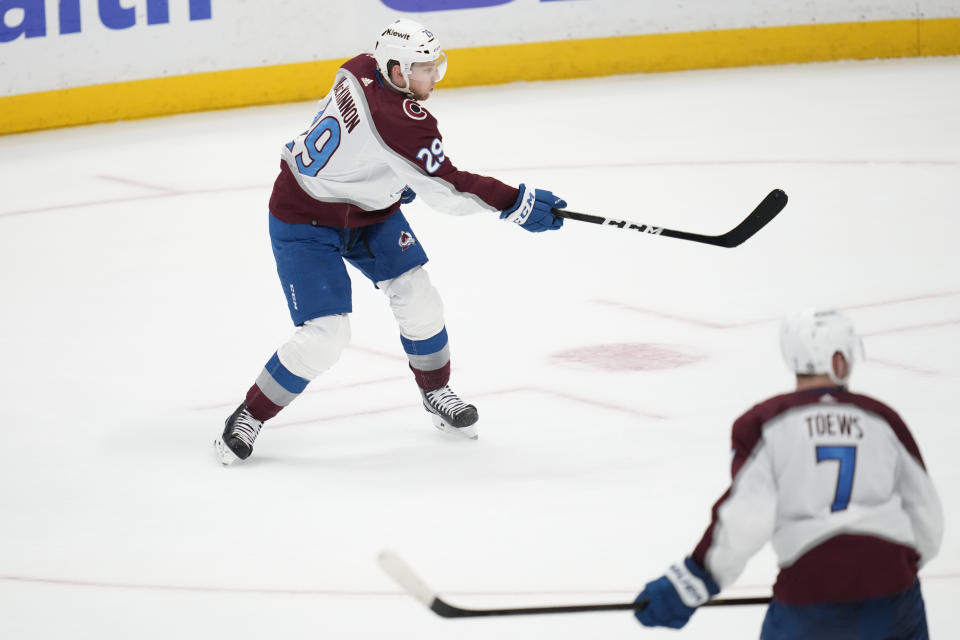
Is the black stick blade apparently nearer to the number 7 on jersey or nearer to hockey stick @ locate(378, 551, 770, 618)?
hockey stick @ locate(378, 551, 770, 618)

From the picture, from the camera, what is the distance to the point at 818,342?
228 centimetres

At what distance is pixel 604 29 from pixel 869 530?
8.78m

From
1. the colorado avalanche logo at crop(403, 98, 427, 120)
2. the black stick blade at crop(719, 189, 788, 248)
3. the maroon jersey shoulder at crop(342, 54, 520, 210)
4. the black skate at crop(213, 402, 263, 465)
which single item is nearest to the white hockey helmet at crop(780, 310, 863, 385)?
the maroon jersey shoulder at crop(342, 54, 520, 210)

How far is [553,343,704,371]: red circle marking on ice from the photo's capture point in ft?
16.9

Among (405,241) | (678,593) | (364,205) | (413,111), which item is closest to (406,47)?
(413,111)

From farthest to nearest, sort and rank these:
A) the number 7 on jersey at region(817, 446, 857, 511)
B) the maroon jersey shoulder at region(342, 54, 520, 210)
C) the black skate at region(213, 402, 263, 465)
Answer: the black skate at region(213, 402, 263, 465) < the maroon jersey shoulder at region(342, 54, 520, 210) < the number 7 on jersey at region(817, 446, 857, 511)

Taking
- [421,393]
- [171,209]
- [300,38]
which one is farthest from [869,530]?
[300,38]

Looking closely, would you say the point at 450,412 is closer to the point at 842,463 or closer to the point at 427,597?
the point at 427,597

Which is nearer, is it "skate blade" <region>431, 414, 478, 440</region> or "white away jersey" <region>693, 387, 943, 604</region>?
"white away jersey" <region>693, 387, 943, 604</region>

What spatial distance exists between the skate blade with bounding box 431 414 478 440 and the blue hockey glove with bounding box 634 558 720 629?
88.6 inches

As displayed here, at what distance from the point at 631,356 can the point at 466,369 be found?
0.53 metres

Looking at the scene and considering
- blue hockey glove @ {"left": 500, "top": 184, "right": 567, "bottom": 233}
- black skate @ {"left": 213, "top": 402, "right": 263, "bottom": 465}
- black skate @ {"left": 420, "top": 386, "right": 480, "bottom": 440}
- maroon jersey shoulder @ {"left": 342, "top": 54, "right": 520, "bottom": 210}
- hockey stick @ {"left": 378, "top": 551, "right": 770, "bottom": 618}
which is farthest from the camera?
black skate @ {"left": 420, "top": 386, "right": 480, "bottom": 440}

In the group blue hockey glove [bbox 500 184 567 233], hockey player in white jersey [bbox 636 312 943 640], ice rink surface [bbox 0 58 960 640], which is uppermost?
hockey player in white jersey [bbox 636 312 943 640]

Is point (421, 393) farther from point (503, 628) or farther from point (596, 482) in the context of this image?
point (503, 628)
